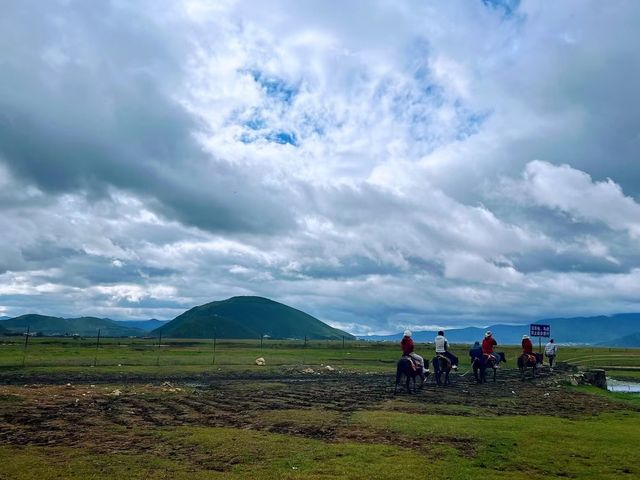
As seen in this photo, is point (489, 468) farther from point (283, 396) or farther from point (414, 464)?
point (283, 396)

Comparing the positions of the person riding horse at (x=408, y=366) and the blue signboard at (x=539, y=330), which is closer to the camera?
the person riding horse at (x=408, y=366)

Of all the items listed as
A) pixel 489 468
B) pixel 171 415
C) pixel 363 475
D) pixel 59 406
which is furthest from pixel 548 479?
pixel 59 406

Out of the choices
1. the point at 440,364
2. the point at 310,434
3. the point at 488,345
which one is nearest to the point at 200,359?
the point at 440,364

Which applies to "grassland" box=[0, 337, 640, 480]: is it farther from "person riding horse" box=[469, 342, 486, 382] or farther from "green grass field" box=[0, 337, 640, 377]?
"green grass field" box=[0, 337, 640, 377]

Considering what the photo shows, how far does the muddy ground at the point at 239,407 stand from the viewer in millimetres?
17062

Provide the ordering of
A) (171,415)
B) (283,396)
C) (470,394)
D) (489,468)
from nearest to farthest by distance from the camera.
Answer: (489,468), (171,415), (283,396), (470,394)

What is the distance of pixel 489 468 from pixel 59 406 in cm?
1825

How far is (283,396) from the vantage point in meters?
27.6

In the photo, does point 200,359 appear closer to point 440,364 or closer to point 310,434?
point 440,364

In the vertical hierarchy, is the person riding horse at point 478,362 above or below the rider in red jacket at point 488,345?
below

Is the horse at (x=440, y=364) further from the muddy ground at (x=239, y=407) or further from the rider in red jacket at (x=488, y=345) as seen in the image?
the rider in red jacket at (x=488, y=345)

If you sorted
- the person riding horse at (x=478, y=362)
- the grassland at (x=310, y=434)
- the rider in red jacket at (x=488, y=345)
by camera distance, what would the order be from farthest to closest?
the rider in red jacket at (x=488, y=345) < the person riding horse at (x=478, y=362) < the grassland at (x=310, y=434)

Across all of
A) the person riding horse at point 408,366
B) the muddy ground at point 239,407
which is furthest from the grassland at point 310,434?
the person riding horse at point 408,366

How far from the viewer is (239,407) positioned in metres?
23.4
